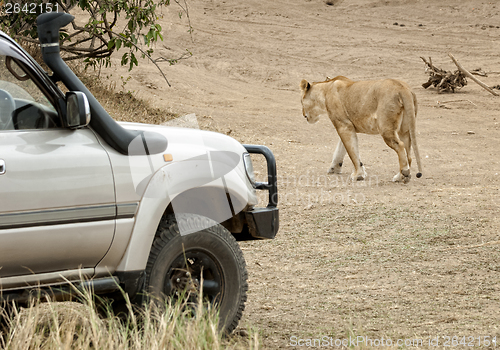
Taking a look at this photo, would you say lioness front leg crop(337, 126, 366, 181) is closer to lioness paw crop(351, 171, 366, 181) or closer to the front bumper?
lioness paw crop(351, 171, 366, 181)

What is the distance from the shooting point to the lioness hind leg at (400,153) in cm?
906

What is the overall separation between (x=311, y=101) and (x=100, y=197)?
24.5 feet

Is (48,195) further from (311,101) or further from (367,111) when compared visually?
(311,101)

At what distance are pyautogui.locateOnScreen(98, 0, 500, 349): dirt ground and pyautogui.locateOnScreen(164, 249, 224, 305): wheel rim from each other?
522mm

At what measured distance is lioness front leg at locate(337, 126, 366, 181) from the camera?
9601 millimetres

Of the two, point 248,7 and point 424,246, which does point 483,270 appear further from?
point 248,7

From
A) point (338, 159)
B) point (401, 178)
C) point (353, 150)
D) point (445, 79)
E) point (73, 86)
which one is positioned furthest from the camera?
point (445, 79)

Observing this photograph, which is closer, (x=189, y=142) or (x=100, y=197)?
(x=100, y=197)

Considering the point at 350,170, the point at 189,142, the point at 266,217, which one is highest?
the point at 189,142

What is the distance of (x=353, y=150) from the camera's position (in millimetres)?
9594

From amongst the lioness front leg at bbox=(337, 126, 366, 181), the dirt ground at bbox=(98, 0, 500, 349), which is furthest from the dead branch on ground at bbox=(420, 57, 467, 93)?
the lioness front leg at bbox=(337, 126, 366, 181)

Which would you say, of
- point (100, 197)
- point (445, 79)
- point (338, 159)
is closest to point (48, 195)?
point (100, 197)

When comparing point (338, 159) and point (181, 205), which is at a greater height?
point (181, 205)

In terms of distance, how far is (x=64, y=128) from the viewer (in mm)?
3506
